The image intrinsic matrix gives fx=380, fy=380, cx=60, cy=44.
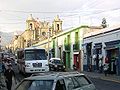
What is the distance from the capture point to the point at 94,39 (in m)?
49.7

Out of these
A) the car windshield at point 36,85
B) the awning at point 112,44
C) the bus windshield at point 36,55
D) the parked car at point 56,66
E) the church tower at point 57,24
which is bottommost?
the car windshield at point 36,85

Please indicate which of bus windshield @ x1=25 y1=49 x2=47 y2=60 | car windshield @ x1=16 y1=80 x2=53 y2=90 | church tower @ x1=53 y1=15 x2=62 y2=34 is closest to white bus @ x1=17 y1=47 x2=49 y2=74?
bus windshield @ x1=25 y1=49 x2=47 y2=60

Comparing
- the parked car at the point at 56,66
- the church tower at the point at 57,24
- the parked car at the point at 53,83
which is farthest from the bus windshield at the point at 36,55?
the church tower at the point at 57,24

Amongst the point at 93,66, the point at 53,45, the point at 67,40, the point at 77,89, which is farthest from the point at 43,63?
the point at 53,45

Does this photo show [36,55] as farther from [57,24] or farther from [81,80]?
[57,24]

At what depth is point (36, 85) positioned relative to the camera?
10.7 metres

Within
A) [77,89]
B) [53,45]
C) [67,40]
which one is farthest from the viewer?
[53,45]

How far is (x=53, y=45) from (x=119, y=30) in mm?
37348

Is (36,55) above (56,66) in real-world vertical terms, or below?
above

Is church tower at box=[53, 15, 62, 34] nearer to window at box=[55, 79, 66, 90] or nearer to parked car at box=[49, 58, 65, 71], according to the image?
parked car at box=[49, 58, 65, 71]

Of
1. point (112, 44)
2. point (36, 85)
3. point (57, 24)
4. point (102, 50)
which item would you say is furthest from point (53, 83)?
point (57, 24)

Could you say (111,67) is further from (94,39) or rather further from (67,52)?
(67,52)

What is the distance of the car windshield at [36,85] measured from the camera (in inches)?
414

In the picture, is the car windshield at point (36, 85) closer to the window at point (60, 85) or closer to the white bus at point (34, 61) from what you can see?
the window at point (60, 85)
